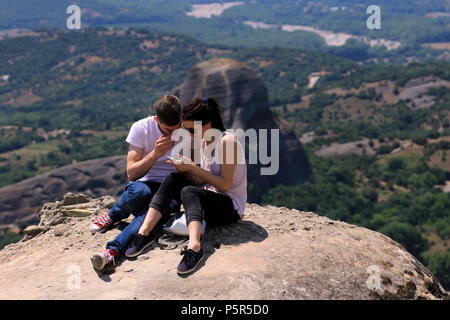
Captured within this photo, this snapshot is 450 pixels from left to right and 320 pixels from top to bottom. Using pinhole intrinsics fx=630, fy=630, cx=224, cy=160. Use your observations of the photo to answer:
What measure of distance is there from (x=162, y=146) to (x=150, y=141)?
447mm

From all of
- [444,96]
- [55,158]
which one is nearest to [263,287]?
[55,158]

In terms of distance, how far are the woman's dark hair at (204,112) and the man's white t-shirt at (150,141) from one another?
86cm

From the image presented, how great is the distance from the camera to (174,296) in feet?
24.9

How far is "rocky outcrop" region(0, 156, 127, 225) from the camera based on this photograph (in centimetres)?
6650

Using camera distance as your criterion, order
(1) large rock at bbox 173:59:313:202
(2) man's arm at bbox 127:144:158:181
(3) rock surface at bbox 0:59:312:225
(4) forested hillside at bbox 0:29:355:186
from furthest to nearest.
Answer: (4) forested hillside at bbox 0:29:355:186
(3) rock surface at bbox 0:59:312:225
(1) large rock at bbox 173:59:313:202
(2) man's arm at bbox 127:144:158:181

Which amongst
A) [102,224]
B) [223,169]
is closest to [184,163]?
[223,169]

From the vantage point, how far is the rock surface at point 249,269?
777cm

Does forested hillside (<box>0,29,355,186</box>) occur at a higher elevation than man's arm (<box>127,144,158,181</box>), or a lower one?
lower

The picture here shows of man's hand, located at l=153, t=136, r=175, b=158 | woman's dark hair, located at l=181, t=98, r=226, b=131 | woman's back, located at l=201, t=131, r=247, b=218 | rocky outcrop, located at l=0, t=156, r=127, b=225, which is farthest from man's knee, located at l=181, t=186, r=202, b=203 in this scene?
rocky outcrop, located at l=0, t=156, r=127, b=225

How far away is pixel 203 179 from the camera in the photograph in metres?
8.84

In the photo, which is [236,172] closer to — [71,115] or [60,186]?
[60,186]

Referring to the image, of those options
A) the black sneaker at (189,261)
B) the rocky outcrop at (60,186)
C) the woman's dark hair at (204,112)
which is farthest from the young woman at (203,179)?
the rocky outcrop at (60,186)

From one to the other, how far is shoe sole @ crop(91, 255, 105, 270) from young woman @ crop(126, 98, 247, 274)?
46 cm

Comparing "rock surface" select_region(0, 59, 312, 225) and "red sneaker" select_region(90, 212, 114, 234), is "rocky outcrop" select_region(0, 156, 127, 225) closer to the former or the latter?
"rock surface" select_region(0, 59, 312, 225)
